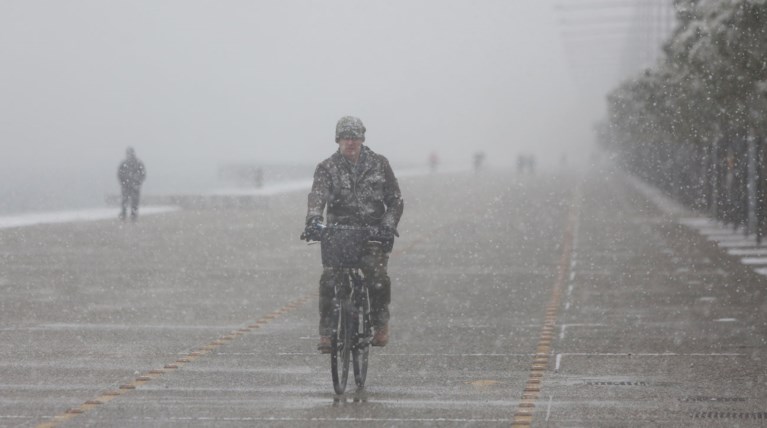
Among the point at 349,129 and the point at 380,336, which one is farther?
the point at 380,336

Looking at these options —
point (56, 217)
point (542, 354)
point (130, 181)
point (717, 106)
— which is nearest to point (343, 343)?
point (542, 354)

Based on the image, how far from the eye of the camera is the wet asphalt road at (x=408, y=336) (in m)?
9.00

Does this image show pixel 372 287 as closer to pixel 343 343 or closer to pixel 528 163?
pixel 343 343

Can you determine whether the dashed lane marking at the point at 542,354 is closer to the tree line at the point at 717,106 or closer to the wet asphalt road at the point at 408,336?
the wet asphalt road at the point at 408,336

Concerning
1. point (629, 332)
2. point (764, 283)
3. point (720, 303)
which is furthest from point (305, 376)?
point (764, 283)

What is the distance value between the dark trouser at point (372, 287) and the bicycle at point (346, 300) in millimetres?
45

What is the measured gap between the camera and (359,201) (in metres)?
9.91

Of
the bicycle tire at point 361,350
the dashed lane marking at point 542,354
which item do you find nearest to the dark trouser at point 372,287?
the bicycle tire at point 361,350

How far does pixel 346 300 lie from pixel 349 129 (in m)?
1.22

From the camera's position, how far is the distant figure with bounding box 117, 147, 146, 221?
36312 mm

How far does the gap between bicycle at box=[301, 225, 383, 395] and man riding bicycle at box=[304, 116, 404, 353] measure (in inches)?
3.3

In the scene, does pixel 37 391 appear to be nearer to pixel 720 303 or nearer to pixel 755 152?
pixel 720 303

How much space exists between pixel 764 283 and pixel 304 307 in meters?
6.65

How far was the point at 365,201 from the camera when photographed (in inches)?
391
